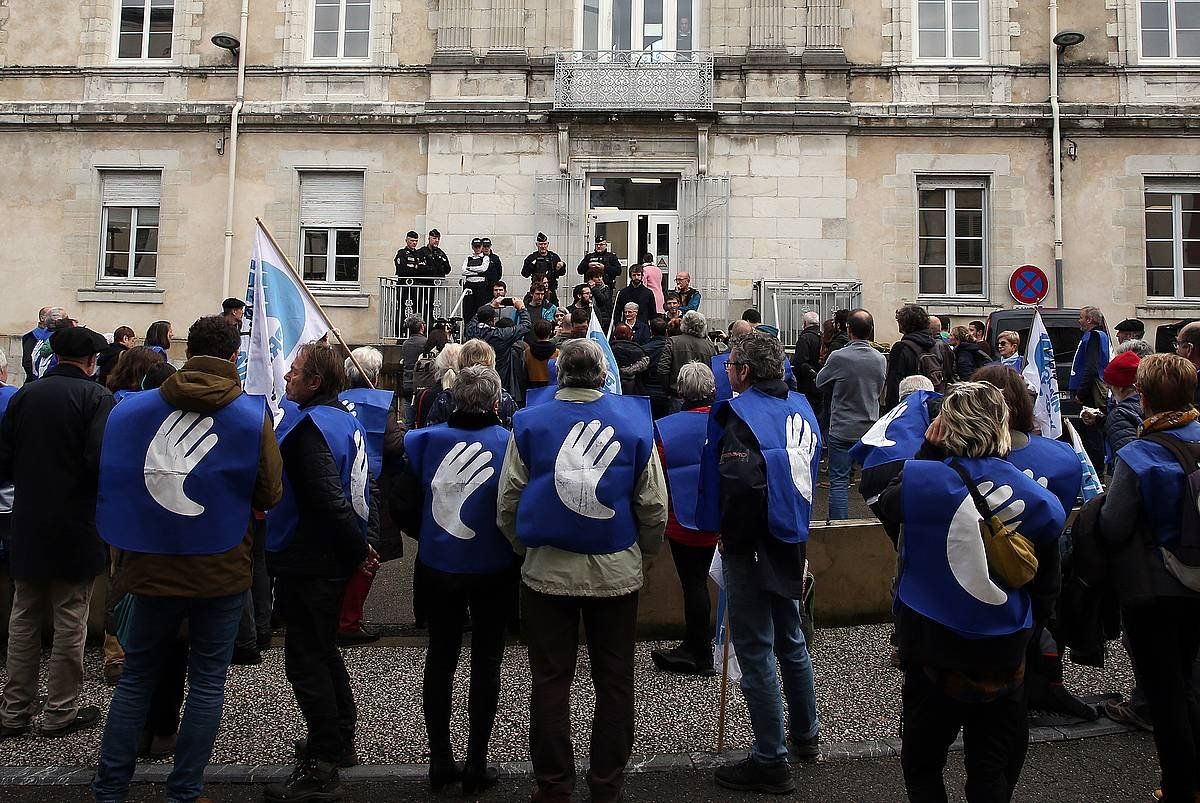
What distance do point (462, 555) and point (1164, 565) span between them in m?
2.93

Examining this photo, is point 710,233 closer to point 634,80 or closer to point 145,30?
point 634,80

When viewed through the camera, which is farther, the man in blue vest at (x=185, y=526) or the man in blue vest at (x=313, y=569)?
the man in blue vest at (x=313, y=569)

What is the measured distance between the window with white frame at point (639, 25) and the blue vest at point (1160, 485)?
14641 millimetres

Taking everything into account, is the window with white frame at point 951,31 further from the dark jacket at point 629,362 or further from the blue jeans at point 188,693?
the blue jeans at point 188,693

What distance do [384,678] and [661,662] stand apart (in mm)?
1679

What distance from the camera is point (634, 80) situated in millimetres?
16828

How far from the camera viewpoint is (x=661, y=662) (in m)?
5.91

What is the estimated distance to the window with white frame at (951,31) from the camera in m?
17.1

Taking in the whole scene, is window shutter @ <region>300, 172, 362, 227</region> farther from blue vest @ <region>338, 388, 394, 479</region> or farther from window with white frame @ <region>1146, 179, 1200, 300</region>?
window with white frame @ <region>1146, 179, 1200, 300</region>

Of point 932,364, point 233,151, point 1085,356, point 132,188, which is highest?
point 233,151

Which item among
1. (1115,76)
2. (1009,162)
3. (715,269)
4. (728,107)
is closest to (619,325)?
(715,269)

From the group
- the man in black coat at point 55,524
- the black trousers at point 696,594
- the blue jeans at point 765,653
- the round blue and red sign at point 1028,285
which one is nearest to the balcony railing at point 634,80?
the round blue and red sign at point 1028,285

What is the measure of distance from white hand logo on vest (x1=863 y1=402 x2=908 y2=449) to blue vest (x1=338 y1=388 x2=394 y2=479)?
2553mm

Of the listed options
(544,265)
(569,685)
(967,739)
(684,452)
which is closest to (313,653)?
(569,685)
